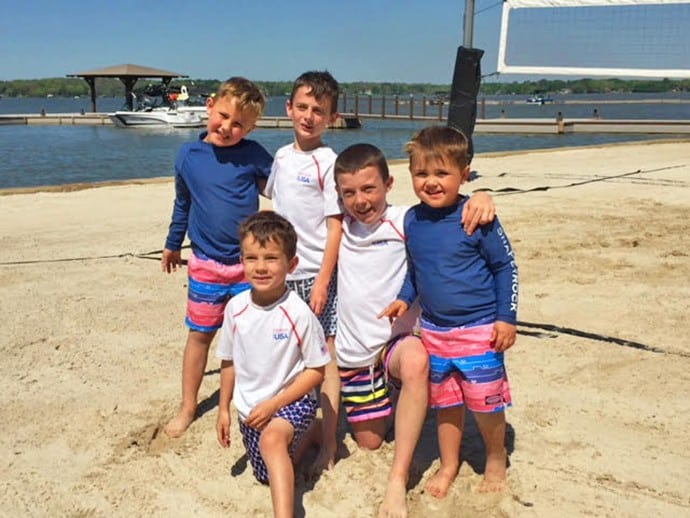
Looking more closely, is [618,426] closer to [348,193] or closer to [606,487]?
[606,487]

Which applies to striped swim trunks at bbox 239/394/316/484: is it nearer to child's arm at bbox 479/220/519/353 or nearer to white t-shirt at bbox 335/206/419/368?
white t-shirt at bbox 335/206/419/368

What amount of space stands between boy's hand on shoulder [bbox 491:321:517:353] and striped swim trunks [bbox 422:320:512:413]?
0.12 ft

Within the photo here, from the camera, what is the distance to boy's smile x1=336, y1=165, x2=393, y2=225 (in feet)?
8.79

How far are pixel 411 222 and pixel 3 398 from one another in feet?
7.29

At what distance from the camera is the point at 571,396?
3326 mm

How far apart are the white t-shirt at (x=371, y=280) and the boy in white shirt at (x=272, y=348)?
0.26 metres

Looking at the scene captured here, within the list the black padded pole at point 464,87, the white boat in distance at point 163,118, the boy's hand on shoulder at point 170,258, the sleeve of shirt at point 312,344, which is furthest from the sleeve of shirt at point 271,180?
the white boat in distance at point 163,118

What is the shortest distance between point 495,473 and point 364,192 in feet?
3.80

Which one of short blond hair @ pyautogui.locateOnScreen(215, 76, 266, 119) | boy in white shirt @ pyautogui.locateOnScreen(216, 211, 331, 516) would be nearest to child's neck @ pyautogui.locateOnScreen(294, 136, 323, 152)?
short blond hair @ pyautogui.locateOnScreen(215, 76, 266, 119)

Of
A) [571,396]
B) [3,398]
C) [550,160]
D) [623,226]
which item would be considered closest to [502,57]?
[550,160]

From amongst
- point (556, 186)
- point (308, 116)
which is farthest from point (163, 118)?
point (308, 116)

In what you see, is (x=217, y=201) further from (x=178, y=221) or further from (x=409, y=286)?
(x=409, y=286)

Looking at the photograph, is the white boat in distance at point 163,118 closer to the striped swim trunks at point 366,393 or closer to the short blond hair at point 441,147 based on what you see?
the striped swim trunks at point 366,393

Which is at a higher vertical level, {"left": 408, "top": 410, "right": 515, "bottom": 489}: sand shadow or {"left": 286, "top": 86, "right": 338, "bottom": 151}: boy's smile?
{"left": 286, "top": 86, "right": 338, "bottom": 151}: boy's smile
